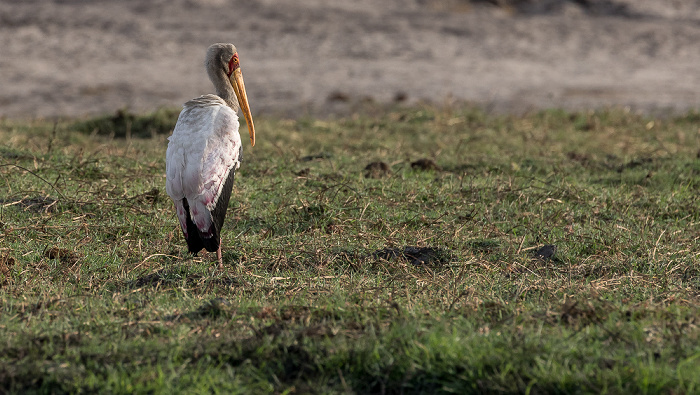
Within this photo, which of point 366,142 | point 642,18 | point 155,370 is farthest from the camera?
point 642,18

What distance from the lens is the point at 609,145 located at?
366 inches

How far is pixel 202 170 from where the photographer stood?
4.80m

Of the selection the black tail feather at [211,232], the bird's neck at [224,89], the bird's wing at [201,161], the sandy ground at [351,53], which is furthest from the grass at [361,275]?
the sandy ground at [351,53]

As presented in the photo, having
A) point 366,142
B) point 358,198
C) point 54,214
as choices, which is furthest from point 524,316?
point 366,142

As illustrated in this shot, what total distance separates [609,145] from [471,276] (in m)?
Answer: 5.20

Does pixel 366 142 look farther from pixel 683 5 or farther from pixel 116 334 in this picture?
pixel 683 5

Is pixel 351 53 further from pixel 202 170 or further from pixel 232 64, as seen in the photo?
pixel 202 170

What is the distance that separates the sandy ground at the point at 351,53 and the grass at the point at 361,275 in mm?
5755

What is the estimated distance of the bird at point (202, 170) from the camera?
4.77 metres

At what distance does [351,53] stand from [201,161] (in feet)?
44.8

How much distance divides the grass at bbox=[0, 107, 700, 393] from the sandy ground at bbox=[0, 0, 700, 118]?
5755 mm

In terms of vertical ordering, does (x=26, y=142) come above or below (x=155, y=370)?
below

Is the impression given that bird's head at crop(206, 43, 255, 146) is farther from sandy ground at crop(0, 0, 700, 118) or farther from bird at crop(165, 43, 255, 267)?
sandy ground at crop(0, 0, 700, 118)

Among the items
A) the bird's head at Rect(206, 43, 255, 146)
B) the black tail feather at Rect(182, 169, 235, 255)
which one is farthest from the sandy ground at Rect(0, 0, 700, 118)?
the black tail feather at Rect(182, 169, 235, 255)
